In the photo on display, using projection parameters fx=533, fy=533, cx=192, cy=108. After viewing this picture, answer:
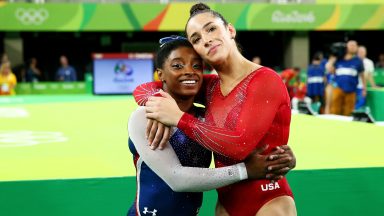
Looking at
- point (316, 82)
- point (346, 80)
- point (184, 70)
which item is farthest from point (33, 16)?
point (184, 70)

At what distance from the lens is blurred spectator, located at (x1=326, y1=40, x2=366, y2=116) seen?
7703mm

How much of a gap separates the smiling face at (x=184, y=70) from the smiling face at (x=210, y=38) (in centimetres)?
3

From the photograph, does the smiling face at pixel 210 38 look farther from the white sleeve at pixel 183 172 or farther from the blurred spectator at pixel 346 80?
the blurred spectator at pixel 346 80

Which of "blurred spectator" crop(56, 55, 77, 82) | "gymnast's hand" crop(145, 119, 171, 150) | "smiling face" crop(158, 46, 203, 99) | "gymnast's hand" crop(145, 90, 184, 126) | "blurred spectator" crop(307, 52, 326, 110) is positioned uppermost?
"smiling face" crop(158, 46, 203, 99)

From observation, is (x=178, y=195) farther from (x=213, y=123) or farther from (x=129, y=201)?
(x=129, y=201)

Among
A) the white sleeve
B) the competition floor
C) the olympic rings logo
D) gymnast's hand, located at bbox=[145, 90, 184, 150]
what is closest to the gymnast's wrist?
the white sleeve

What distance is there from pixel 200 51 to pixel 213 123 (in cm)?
25

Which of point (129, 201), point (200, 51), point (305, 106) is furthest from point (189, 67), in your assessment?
point (305, 106)

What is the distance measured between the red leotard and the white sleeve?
2.3 inches

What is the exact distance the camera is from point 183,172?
5.73 feet

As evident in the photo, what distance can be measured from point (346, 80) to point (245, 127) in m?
6.43

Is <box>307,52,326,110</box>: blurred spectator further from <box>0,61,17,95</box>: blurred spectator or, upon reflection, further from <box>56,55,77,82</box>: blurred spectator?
<box>0,61,17,95</box>: blurred spectator

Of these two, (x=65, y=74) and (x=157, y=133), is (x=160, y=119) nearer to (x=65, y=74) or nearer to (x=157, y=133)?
(x=157, y=133)

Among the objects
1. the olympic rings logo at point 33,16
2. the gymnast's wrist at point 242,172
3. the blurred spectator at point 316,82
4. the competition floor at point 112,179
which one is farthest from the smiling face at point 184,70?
the olympic rings logo at point 33,16
